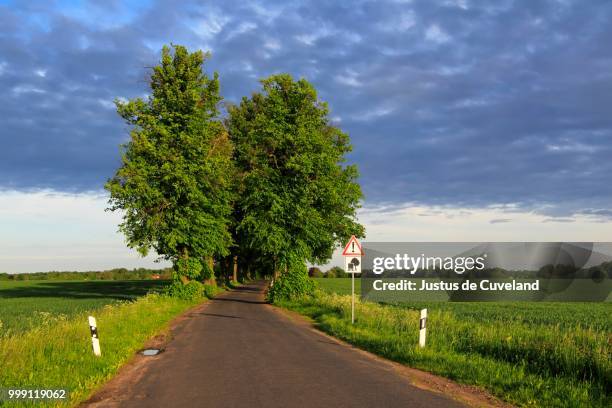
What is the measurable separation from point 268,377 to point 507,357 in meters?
6.09

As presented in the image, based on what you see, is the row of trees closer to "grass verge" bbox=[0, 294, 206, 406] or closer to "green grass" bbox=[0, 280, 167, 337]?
"green grass" bbox=[0, 280, 167, 337]

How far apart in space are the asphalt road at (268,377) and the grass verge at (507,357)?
111cm

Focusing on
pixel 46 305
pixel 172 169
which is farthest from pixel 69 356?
pixel 46 305

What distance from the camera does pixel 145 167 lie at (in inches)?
1303

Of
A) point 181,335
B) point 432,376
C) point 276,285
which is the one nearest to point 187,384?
point 432,376

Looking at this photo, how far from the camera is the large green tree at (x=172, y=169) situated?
33.1 meters

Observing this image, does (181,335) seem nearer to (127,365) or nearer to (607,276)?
(127,365)

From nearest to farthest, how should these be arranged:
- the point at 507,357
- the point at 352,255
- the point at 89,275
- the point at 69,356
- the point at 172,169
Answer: the point at 69,356
the point at 507,357
the point at 352,255
the point at 172,169
the point at 89,275

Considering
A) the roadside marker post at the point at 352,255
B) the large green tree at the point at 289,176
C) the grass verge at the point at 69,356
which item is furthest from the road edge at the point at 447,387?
the large green tree at the point at 289,176

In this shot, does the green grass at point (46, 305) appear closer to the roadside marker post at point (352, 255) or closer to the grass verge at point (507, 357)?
the grass verge at point (507, 357)

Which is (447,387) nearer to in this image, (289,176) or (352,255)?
(352,255)

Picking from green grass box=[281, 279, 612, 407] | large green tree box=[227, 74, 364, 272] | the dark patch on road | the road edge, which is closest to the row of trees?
large green tree box=[227, 74, 364, 272]

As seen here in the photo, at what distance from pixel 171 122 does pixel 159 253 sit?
9301 millimetres

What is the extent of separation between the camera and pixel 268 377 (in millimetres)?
9734
